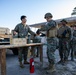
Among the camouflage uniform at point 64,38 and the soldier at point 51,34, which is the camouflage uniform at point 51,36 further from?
the camouflage uniform at point 64,38

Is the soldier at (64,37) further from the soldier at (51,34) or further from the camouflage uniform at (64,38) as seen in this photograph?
the soldier at (51,34)

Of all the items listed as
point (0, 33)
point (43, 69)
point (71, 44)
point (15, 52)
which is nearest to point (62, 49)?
point (71, 44)

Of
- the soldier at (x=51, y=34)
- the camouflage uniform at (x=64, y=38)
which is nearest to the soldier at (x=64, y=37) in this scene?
the camouflage uniform at (x=64, y=38)

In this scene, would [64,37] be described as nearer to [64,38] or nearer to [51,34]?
[64,38]

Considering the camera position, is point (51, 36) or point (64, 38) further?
point (64, 38)

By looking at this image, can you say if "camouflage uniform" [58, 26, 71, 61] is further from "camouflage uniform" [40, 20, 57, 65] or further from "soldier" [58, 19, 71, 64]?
"camouflage uniform" [40, 20, 57, 65]

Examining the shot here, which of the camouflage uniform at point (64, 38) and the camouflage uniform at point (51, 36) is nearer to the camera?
the camouflage uniform at point (51, 36)

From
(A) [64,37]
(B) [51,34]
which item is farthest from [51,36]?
(A) [64,37]

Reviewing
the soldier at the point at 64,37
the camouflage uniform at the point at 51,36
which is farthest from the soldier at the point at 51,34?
the soldier at the point at 64,37

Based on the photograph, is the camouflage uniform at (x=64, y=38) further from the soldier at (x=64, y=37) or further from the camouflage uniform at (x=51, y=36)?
the camouflage uniform at (x=51, y=36)

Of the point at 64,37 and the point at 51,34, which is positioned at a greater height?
the point at 51,34

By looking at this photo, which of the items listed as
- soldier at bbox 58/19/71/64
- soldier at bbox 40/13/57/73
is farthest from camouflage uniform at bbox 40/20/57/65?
soldier at bbox 58/19/71/64

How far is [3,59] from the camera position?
16.1 ft

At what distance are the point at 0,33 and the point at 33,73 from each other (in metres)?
4.47
